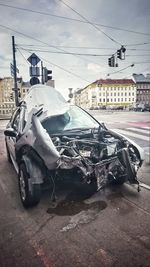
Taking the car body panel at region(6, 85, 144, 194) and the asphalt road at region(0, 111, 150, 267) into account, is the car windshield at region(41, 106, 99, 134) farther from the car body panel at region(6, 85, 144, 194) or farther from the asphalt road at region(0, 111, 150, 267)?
the asphalt road at region(0, 111, 150, 267)

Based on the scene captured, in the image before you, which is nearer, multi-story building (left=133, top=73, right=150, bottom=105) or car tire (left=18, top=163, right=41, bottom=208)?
car tire (left=18, top=163, right=41, bottom=208)

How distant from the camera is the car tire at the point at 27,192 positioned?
325 cm

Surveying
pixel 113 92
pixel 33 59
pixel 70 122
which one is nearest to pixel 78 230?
pixel 70 122

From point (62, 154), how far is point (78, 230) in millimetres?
1179

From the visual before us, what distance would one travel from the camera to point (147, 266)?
2.17 metres

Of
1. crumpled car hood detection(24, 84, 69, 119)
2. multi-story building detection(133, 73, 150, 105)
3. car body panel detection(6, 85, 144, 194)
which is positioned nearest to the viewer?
car body panel detection(6, 85, 144, 194)

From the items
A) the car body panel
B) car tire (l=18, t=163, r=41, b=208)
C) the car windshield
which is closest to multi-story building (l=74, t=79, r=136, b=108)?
the car windshield

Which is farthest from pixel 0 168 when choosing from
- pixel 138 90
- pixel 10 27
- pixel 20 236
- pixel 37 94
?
pixel 138 90

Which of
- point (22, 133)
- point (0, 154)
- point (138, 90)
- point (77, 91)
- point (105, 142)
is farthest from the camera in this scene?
point (77, 91)

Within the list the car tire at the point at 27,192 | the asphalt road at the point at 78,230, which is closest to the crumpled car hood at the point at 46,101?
the car tire at the point at 27,192

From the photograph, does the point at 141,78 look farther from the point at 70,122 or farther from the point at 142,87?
the point at 70,122

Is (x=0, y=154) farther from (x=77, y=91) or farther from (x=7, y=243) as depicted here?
(x=77, y=91)

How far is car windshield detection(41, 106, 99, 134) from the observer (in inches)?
177

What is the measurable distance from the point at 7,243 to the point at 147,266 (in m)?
1.69
